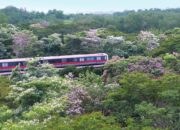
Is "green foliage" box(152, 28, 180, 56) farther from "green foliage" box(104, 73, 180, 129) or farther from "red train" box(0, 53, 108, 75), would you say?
"green foliage" box(104, 73, 180, 129)

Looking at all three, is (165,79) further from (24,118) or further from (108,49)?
(108,49)

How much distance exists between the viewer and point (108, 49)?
3941 centimetres

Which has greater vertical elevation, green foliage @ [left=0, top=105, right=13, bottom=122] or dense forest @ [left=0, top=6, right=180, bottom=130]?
dense forest @ [left=0, top=6, right=180, bottom=130]

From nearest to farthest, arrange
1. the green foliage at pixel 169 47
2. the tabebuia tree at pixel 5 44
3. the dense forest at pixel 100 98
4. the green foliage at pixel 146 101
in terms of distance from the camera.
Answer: the dense forest at pixel 100 98 → the green foliage at pixel 146 101 → the green foliage at pixel 169 47 → the tabebuia tree at pixel 5 44

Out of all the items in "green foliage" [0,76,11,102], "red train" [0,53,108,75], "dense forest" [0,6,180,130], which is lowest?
"red train" [0,53,108,75]

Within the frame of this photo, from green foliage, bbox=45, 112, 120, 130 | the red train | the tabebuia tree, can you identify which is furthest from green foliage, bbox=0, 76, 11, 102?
the tabebuia tree

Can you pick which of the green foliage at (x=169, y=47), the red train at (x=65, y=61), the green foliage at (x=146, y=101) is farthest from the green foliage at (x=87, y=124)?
the red train at (x=65, y=61)

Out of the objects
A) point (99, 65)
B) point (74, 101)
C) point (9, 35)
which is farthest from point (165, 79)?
point (9, 35)

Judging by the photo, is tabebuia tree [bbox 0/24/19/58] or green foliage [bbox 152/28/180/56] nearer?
green foliage [bbox 152/28/180/56]

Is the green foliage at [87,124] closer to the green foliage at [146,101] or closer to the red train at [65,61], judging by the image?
the green foliage at [146,101]

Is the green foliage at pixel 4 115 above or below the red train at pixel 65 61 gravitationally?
above

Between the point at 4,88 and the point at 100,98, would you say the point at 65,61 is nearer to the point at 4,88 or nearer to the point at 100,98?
the point at 4,88

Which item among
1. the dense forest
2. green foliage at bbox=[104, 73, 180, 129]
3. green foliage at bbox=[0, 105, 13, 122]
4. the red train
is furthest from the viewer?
the red train

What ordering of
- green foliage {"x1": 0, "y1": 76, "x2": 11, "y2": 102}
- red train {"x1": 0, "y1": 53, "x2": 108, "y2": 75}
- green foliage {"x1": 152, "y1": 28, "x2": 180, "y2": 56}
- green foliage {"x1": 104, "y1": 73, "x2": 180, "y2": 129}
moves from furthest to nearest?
red train {"x1": 0, "y1": 53, "x2": 108, "y2": 75}
green foliage {"x1": 152, "y1": 28, "x2": 180, "y2": 56}
green foliage {"x1": 0, "y1": 76, "x2": 11, "y2": 102}
green foliage {"x1": 104, "y1": 73, "x2": 180, "y2": 129}
